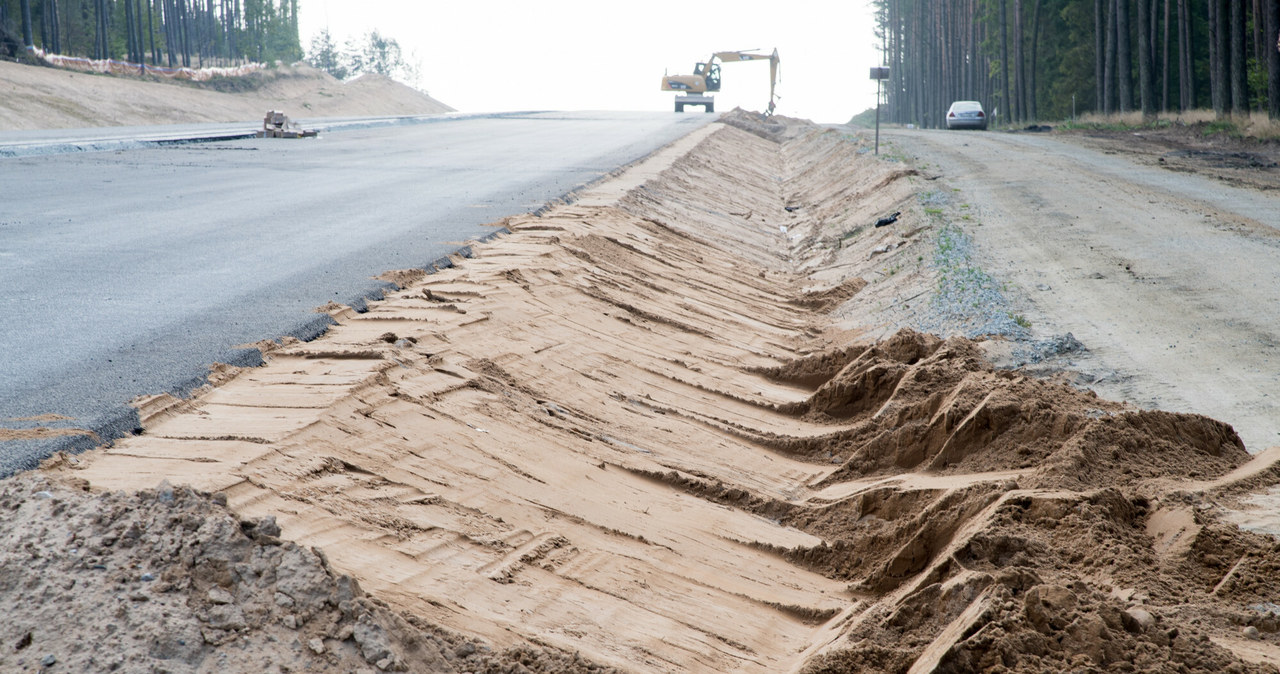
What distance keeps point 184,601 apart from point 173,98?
167ft

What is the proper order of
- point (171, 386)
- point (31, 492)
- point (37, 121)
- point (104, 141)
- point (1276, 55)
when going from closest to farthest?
point (31, 492)
point (171, 386)
point (104, 141)
point (1276, 55)
point (37, 121)

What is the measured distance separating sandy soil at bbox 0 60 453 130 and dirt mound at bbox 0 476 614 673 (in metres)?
33.5

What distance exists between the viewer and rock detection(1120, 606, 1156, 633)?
8.93 feet

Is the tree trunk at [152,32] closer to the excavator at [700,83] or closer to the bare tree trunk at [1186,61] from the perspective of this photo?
the excavator at [700,83]

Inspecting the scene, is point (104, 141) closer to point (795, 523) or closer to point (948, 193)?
point (948, 193)

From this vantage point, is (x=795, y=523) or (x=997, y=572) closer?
(x=997, y=572)

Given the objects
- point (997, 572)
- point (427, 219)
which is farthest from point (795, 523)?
point (427, 219)

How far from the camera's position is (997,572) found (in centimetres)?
304

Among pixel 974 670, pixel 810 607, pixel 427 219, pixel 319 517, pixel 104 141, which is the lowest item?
pixel 810 607

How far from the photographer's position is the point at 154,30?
7200 cm

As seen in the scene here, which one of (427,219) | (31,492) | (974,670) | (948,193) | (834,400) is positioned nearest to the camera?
(974,670)

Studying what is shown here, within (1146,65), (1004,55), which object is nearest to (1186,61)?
(1146,65)

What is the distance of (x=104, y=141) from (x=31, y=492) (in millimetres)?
19356

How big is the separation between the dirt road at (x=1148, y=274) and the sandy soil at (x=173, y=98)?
3096 centimetres
